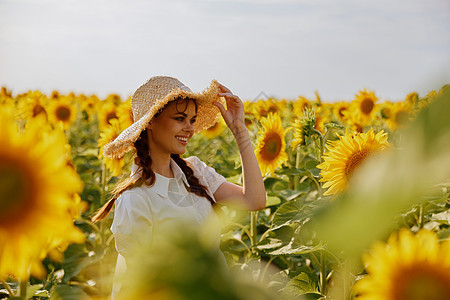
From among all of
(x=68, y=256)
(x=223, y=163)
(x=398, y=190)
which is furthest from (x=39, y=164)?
(x=223, y=163)

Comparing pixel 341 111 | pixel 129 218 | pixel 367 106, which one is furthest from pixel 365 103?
pixel 129 218

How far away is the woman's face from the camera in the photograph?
6.90 ft

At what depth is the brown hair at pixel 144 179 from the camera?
2037 millimetres

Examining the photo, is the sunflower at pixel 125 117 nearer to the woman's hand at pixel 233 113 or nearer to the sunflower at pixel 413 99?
the woman's hand at pixel 233 113

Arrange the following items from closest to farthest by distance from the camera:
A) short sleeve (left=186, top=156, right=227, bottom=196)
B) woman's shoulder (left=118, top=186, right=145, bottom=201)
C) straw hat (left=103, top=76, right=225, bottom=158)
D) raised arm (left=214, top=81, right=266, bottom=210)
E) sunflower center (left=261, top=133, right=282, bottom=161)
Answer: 1. woman's shoulder (left=118, top=186, right=145, bottom=201)
2. straw hat (left=103, top=76, right=225, bottom=158)
3. raised arm (left=214, top=81, right=266, bottom=210)
4. short sleeve (left=186, top=156, right=227, bottom=196)
5. sunflower center (left=261, top=133, right=282, bottom=161)

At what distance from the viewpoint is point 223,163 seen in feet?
15.1

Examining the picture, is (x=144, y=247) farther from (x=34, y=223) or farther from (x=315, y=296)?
(x=315, y=296)

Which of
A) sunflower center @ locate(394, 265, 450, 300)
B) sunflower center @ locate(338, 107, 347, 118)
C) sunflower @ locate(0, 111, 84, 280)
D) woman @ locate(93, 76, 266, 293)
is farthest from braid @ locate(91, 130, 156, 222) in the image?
sunflower center @ locate(338, 107, 347, 118)

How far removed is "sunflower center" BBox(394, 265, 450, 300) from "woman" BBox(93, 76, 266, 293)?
53.6 inches

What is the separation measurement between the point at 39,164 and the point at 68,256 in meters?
2.93

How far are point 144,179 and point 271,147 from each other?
103cm

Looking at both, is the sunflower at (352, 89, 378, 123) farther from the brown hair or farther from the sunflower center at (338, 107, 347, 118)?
the brown hair

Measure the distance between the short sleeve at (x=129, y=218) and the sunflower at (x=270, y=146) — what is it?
106 cm

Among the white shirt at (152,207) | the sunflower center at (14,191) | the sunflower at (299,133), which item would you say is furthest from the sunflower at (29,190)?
the sunflower at (299,133)
